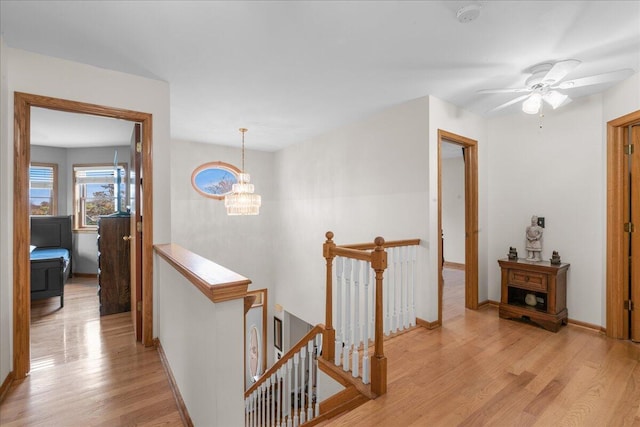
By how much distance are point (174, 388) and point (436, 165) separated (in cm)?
305

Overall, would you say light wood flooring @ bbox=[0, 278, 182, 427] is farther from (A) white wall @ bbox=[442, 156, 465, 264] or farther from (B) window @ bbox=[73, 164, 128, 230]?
(A) white wall @ bbox=[442, 156, 465, 264]

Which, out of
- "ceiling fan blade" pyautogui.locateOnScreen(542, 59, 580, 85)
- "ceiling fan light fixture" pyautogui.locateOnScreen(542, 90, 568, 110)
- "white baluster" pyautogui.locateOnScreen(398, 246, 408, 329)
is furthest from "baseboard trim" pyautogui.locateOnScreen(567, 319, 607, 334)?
"ceiling fan blade" pyautogui.locateOnScreen(542, 59, 580, 85)

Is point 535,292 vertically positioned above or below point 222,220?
below

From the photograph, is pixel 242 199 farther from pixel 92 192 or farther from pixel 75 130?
pixel 92 192

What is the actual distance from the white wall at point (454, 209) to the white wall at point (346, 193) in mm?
3328

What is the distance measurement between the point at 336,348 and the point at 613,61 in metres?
3.28

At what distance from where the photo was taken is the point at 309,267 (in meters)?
5.34

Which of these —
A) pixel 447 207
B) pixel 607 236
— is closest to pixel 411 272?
pixel 607 236

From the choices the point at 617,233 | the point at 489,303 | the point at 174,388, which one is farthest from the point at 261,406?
the point at 617,233

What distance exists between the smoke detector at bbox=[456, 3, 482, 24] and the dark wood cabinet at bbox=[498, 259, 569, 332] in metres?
2.58

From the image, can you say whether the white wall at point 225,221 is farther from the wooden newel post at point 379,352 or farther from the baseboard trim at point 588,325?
the baseboard trim at point 588,325

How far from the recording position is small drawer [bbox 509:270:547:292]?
310 cm

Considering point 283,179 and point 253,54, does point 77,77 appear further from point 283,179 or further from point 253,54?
point 283,179

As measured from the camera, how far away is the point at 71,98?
233 cm
